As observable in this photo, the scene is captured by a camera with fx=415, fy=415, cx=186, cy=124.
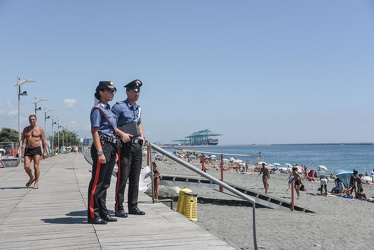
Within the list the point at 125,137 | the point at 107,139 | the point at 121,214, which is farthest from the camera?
the point at 121,214

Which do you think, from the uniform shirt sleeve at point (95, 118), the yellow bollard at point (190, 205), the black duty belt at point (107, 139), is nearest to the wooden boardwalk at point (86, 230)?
the yellow bollard at point (190, 205)

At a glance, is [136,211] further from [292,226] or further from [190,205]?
[292,226]

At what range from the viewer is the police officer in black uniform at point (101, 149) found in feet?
16.8

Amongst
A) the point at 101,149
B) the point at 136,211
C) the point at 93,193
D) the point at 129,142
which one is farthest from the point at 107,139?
the point at 136,211

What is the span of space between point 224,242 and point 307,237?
6763 millimetres

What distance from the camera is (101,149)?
16.7 feet

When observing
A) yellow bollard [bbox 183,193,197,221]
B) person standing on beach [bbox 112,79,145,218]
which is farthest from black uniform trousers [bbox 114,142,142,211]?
yellow bollard [bbox 183,193,197,221]

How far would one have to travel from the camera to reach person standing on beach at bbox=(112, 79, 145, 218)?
18.5 ft

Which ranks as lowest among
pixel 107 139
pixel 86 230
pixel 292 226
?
pixel 292 226

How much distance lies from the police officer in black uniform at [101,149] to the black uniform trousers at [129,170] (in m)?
0.31

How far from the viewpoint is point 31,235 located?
4.57 metres

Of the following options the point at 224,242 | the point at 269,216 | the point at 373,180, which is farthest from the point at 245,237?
the point at 373,180

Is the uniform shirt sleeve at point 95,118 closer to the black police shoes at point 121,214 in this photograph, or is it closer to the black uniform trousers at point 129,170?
the black uniform trousers at point 129,170

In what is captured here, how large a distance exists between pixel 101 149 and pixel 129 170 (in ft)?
2.80
